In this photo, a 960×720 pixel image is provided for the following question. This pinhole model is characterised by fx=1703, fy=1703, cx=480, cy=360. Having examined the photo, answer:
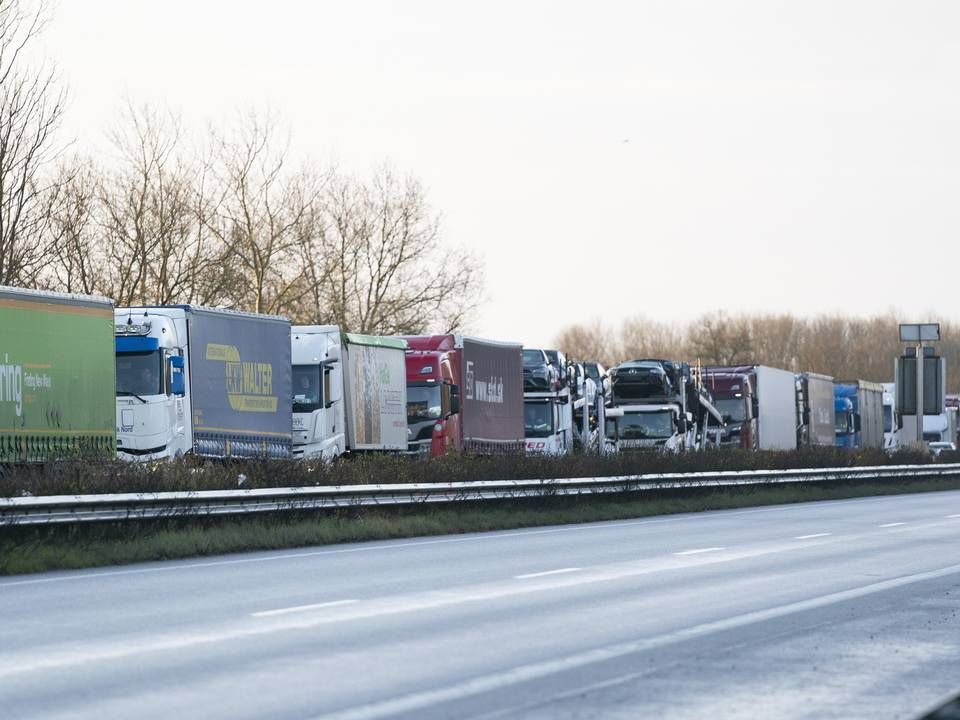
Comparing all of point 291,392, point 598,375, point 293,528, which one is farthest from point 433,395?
point 293,528

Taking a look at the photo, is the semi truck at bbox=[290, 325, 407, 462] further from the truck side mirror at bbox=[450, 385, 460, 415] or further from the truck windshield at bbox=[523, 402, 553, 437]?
the truck windshield at bbox=[523, 402, 553, 437]

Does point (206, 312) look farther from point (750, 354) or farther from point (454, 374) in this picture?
point (750, 354)

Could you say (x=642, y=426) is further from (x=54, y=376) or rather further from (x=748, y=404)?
(x=54, y=376)

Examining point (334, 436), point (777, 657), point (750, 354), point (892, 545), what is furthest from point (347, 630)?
point (750, 354)

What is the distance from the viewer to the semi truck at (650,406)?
4734 cm

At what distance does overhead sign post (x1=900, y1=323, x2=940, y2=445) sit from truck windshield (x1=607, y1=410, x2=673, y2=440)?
12.8 metres

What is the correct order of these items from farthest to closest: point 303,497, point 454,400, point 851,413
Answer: point 851,413
point 454,400
point 303,497

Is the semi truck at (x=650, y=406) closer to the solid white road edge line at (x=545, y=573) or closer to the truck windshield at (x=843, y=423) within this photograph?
the truck windshield at (x=843, y=423)

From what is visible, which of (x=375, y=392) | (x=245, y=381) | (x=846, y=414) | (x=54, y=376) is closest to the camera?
(x=54, y=376)

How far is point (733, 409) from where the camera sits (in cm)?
5319

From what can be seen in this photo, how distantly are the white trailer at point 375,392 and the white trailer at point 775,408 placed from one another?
65.0 ft

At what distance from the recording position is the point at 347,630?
10820 mm

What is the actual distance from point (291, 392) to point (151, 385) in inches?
190

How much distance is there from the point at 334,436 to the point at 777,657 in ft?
77.7
